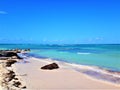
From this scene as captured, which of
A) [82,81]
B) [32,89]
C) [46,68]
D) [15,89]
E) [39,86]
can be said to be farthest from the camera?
[46,68]

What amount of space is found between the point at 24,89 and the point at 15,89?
556mm

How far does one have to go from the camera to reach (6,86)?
1137 centimetres

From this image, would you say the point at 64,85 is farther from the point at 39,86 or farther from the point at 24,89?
the point at 24,89

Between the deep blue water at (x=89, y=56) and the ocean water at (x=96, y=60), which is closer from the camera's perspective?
the ocean water at (x=96, y=60)

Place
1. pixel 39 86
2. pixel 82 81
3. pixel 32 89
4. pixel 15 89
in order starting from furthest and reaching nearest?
pixel 82 81, pixel 39 86, pixel 32 89, pixel 15 89

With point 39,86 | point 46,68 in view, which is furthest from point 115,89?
point 46,68

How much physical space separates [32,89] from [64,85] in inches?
76.8

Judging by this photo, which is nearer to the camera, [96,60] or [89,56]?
[96,60]

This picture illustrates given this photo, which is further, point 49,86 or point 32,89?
point 49,86

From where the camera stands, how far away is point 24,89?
1136 centimetres

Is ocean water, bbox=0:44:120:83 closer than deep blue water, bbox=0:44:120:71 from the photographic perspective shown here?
Yes

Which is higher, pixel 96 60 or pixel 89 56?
pixel 96 60

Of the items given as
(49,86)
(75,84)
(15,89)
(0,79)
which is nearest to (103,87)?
(75,84)

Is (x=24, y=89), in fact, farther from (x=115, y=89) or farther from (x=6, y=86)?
(x=115, y=89)
